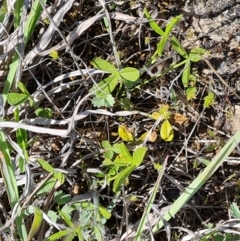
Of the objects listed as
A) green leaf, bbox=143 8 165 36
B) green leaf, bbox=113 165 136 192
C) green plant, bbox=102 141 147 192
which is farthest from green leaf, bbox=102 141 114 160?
green leaf, bbox=143 8 165 36

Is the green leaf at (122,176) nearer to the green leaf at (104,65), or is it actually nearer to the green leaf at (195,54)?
the green leaf at (104,65)

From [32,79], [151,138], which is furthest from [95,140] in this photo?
[32,79]

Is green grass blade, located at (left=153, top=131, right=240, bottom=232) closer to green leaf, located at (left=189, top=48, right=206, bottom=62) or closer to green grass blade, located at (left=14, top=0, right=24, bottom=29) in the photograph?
green leaf, located at (left=189, top=48, right=206, bottom=62)

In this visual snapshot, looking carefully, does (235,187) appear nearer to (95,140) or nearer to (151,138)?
(151,138)

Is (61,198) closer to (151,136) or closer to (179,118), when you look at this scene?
(151,136)

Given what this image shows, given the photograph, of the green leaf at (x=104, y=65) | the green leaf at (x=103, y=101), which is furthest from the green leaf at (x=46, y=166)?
the green leaf at (x=104, y=65)
